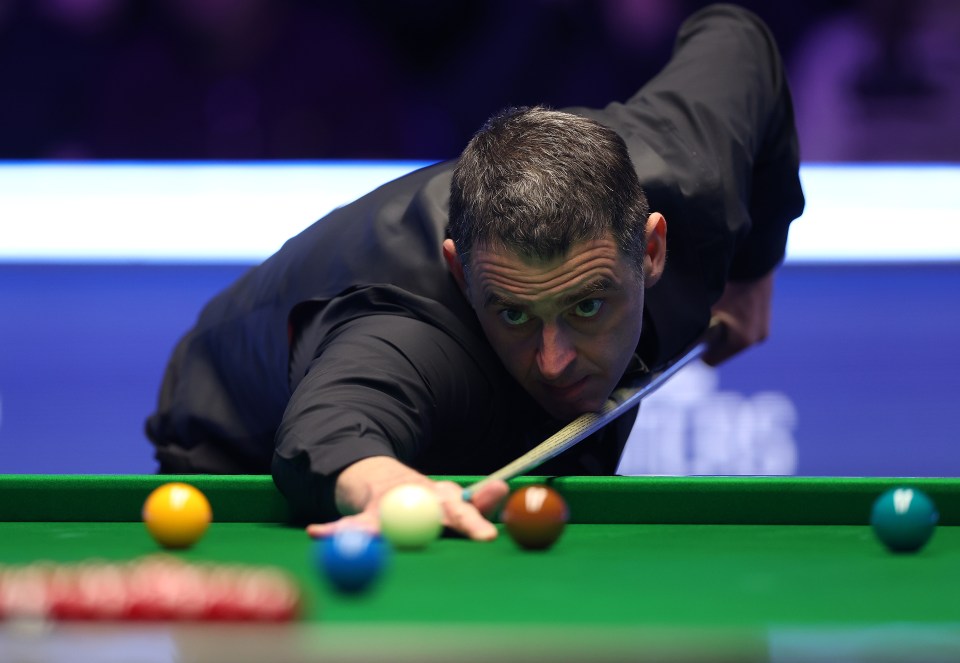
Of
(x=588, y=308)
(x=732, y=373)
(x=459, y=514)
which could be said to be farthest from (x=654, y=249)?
(x=732, y=373)

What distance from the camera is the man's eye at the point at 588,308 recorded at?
2.37 meters

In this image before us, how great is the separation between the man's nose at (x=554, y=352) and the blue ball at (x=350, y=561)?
3.05 feet

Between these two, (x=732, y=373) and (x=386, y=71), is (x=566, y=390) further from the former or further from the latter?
(x=386, y=71)

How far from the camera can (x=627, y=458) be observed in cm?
553

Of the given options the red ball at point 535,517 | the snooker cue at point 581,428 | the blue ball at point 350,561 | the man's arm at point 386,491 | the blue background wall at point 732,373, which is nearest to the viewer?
the blue ball at point 350,561

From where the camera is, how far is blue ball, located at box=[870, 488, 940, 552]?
1.83 metres

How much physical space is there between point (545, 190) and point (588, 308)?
0.24 metres

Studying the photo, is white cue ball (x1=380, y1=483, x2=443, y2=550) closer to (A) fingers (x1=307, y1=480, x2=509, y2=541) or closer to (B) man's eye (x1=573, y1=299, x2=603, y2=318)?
(A) fingers (x1=307, y1=480, x2=509, y2=541)

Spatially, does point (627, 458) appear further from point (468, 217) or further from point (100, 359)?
point (468, 217)

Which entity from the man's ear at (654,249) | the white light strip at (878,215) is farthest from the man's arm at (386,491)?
the white light strip at (878,215)

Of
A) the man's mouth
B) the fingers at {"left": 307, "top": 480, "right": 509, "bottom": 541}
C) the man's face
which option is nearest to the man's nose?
the man's face

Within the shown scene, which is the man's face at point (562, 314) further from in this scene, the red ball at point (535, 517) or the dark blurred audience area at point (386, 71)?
the dark blurred audience area at point (386, 71)

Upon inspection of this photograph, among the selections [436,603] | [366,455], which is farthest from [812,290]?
[436,603]

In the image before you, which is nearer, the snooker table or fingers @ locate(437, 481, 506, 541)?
the snooker table
